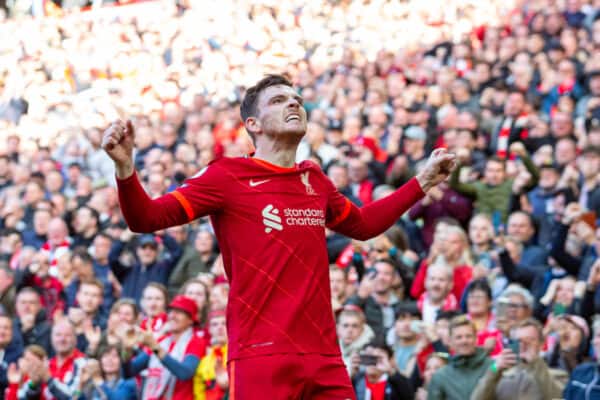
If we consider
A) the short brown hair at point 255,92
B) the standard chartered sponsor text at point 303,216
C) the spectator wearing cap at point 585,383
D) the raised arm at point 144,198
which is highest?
the short brown hair at point 255,92

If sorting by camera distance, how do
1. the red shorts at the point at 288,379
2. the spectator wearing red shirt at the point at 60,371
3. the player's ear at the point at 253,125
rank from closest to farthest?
the red shorts at the point at 288,379 → the player's ear at the point at 253,125 → the spectator wearing red shirt at the point at 60,371

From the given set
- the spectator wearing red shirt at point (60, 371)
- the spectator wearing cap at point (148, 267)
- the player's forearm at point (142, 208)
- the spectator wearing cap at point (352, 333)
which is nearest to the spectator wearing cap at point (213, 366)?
the spectator wearing cap at point (352, 333)

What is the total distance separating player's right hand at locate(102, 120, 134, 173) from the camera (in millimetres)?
5652

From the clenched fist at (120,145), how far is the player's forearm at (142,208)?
0.06 meters

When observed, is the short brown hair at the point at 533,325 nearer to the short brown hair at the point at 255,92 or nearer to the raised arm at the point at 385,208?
the raised arm at the point at 385,208

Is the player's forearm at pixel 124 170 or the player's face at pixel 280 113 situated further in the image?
the player's face at pixel 280 113

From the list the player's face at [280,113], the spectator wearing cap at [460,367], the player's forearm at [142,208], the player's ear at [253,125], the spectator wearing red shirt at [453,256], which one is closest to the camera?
the player's forearm at [142,208]

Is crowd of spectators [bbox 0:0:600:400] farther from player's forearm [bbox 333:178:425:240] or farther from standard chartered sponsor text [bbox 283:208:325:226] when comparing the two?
standard chartered sponsor text [bbox 283:208:325:226]

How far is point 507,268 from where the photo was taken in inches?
438

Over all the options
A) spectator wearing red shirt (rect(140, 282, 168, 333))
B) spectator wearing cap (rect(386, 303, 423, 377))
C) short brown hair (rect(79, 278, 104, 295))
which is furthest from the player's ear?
short brown hair (rect(79, 278, 104, 295))

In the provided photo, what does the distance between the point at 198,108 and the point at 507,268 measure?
934 centimetres

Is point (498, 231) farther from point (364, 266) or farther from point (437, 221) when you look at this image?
point (364, 266)

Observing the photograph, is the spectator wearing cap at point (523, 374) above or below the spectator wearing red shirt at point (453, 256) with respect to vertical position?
below

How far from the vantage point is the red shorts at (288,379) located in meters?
6.03
